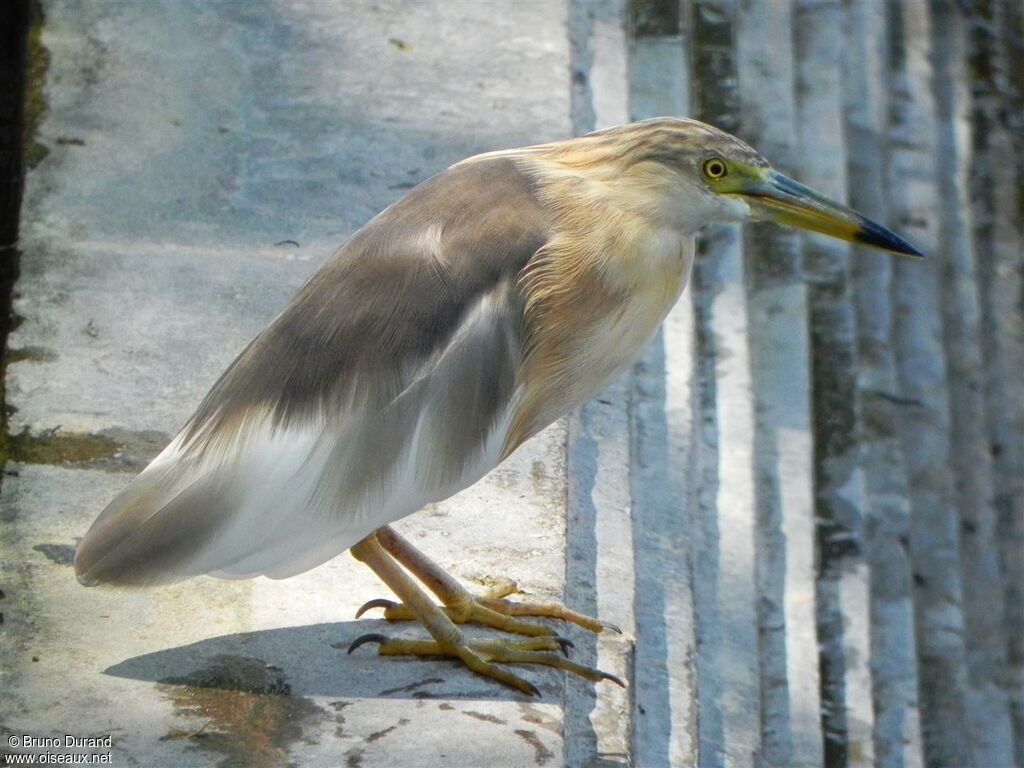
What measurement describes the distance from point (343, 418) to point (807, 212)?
3.16ft

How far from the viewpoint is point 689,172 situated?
280cm

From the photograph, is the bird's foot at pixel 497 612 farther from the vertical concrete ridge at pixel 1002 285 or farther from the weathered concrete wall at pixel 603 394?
the vertical concrete ridge at pixel 1002 285

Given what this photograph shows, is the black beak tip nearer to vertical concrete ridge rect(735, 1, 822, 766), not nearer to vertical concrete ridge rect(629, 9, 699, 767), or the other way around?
vertical concrete ridge rect(629, 9, 699, 767)

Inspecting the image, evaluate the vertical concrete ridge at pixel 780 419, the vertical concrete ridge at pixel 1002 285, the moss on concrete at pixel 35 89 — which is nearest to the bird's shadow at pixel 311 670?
the vertical concrete ridge at pixel 780 419

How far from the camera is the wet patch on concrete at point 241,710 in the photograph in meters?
2.45

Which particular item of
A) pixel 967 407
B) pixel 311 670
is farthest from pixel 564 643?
pixel 967 407

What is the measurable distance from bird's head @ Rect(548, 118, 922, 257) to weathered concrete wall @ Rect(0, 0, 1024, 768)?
2.13 ft

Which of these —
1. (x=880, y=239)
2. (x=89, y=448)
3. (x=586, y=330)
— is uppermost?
(x=880, y=239)

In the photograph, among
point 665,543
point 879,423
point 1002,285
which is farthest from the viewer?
point 1002,285

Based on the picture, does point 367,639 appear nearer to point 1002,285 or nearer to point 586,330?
point 586,330

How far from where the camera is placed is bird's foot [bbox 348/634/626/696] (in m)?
2.73

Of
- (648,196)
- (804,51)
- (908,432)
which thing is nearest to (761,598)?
(908,432)

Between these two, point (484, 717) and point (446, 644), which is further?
point (446, 644)

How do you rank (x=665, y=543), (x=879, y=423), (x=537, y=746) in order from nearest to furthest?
1. (x=537, y=746)
2. (x=665, y=543)
3. (x=879, y=423)
